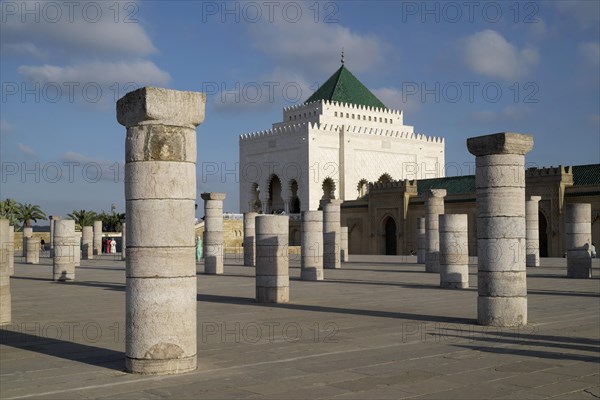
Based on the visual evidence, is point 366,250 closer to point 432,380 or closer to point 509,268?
point 509,268

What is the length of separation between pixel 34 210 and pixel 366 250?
25.4 meters

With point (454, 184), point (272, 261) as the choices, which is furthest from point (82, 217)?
point (272, 261)

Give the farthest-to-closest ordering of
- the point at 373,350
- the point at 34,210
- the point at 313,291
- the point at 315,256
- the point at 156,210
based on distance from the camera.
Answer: the point at 34,210, the point at 315,256, the point at 313,291, the point at 373,350, the point at 156,210

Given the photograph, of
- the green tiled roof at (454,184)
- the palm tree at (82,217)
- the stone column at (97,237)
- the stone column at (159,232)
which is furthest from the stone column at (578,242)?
the palm tree at (82,217)

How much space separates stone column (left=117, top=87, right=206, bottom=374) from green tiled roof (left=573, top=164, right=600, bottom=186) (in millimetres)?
27252

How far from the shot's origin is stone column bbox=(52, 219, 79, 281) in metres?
17.7

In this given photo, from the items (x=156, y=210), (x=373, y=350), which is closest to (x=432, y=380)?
(x=373, y=350)

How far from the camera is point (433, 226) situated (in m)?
20.2

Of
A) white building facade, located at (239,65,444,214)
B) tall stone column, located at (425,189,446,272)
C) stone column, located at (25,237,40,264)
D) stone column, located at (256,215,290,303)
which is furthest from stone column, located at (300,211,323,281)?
white building facade, located at (239,65,444,214)

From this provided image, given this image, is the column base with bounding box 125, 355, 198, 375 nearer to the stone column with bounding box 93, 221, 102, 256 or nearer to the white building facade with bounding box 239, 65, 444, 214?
the stone column with bounding box 93, 221, 102, 256

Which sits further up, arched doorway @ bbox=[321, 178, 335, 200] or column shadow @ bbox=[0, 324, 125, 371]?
arched doorway @ bbox=[321, 178, 335, 200]

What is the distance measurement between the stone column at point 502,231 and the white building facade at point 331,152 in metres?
35.0

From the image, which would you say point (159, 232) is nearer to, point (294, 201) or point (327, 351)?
point (327, 351)

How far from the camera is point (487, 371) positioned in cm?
566
